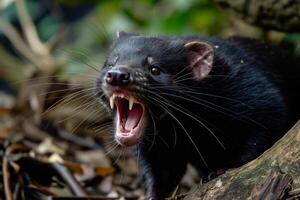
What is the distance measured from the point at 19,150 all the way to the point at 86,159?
110cm

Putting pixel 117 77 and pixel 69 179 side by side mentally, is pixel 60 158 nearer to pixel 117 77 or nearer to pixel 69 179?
pixel 69 179

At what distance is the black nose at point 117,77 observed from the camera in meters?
4.03

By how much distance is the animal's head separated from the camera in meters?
4.15

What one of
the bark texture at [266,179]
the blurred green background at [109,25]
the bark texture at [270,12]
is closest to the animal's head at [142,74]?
the bark texture at [266,179]

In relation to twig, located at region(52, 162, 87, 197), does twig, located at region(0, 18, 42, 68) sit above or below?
above

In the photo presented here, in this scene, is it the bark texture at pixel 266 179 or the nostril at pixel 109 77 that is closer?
the bark texture at pixel 266 179

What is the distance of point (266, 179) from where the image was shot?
3650 millimetres

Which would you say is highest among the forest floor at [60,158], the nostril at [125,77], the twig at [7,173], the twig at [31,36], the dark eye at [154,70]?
the nostril at [125,77]

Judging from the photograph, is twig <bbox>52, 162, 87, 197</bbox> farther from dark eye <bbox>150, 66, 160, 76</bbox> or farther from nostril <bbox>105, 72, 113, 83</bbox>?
nostril <bbox>105, 72, 113, 83</bbox>

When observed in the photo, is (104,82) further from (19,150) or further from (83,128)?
(83,128)

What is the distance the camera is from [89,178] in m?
5.73

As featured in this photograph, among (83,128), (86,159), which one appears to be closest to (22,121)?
(83,128)

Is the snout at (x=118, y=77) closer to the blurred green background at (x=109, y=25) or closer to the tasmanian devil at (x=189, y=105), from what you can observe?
the tasmanian devil at (x=189, y=105)

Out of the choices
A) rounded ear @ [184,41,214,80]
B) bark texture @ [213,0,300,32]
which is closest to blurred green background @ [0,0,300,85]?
bark texture @ [213,0,300,32]
